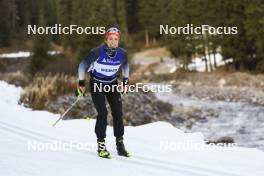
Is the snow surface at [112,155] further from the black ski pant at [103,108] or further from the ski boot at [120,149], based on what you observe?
the black ski pant at [103,108]

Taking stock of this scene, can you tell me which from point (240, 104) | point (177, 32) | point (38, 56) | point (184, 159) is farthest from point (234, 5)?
point (184, 159)

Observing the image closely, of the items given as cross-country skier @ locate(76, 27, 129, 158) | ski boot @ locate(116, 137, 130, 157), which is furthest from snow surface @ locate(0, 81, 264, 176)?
cross-country skier @ locate(76, 27, 129, 158)

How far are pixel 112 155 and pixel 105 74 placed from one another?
4.19 feet

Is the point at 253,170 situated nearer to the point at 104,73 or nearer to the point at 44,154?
the point at 104,73

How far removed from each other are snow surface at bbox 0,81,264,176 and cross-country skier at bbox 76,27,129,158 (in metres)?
0.38

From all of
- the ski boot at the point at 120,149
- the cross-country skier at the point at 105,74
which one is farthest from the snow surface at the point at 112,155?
the cross-country skier at the point at 105,74

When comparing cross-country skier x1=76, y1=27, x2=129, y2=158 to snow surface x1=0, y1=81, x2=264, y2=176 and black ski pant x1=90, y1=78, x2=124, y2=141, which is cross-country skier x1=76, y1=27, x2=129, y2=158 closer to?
black ski pant x1=90, y1=78, x2=124, y2=141

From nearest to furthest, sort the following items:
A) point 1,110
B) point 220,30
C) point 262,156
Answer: point 262,156, point 1,110, point 220,30

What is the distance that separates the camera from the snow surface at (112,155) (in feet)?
21.2

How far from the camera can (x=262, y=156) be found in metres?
7.96

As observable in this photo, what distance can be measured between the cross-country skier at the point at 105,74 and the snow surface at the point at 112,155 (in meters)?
0.38

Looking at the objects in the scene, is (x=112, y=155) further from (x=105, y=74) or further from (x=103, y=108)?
(x=105, y=74)

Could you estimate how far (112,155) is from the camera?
25.0ft

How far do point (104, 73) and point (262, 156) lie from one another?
2913 millimetres
